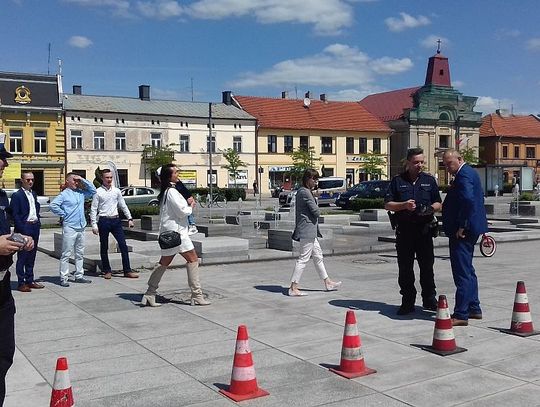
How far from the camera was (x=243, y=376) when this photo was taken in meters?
5.03

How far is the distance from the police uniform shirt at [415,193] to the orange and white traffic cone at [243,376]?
345 centimetres

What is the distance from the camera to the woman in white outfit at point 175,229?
8.43 meters

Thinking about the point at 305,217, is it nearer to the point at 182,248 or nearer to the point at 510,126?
the point at 182,248

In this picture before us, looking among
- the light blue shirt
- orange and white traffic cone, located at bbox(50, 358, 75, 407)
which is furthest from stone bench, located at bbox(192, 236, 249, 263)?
orange and white traffic cone, located at bbox(50, 358, 75, 407)

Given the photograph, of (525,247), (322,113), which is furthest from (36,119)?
(525,247)

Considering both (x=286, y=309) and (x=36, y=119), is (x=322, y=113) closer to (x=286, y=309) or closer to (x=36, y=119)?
(x=36, y=119)

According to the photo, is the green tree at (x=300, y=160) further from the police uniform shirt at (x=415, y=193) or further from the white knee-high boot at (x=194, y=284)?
the police uniform shirt at (x=415, y=193)

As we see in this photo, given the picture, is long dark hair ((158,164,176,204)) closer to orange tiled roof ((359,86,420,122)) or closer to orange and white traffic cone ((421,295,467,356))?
orange and white traffic cone ((421,295,467,356))

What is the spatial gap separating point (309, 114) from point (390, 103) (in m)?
17.4

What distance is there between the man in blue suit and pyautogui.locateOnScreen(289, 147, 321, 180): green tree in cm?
5101

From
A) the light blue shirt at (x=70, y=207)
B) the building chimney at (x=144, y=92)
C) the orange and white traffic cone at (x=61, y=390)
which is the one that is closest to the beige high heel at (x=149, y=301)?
the light blue shirt at (x=70, y=207)

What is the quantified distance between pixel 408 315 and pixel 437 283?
8.72 feet

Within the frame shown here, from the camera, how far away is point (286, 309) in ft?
27.3

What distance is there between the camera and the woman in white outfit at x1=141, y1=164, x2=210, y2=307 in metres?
8.43
